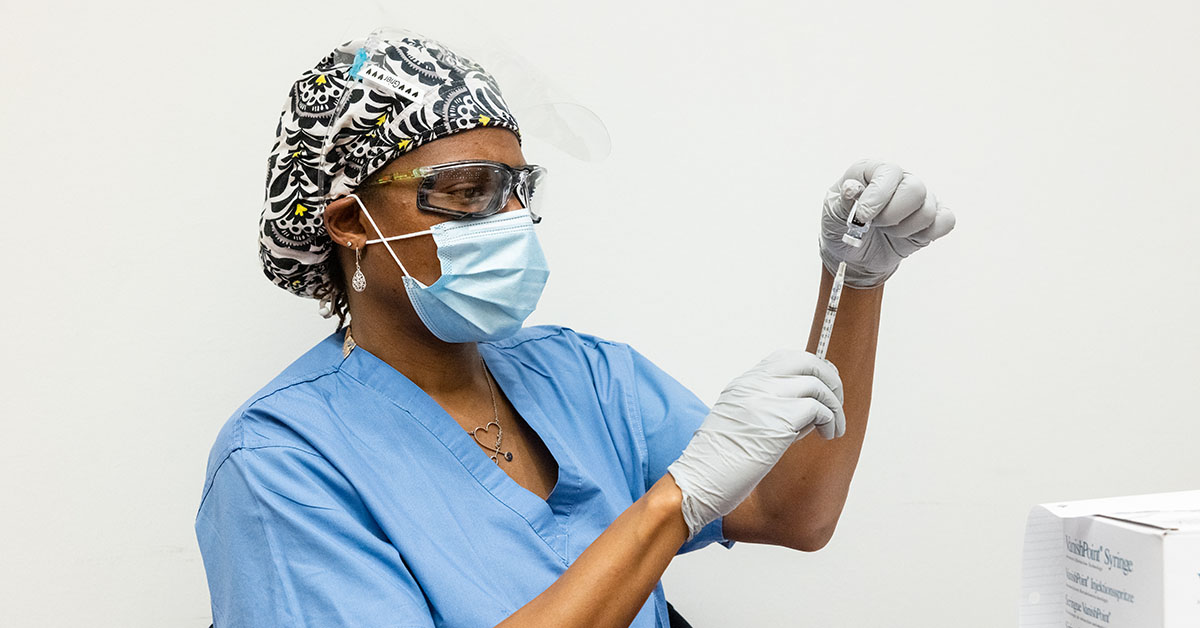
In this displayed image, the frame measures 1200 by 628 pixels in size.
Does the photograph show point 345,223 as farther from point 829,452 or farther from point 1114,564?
point 1114,564

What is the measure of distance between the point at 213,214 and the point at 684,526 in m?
0.98

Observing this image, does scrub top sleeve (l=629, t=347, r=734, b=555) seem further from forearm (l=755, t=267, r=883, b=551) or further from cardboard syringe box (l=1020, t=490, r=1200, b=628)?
cardboard syringe box (l=1020, t=490, r=1200, b=628)

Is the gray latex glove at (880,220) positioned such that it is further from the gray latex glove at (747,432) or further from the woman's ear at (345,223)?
the woman's ear at (345,223)

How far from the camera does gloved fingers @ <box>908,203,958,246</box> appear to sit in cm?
113

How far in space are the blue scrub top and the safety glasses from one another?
0.22 metres

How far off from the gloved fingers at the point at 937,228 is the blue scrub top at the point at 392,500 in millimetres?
419

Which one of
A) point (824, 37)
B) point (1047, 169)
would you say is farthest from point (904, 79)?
point (1047, 169)

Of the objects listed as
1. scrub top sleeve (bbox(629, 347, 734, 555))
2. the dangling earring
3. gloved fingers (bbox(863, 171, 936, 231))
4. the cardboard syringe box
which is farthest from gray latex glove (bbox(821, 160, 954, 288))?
the dangling earring

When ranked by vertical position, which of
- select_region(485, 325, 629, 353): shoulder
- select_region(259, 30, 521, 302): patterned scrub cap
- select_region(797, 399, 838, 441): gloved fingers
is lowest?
select_region(797, 399, 838, 441): gloved fingers

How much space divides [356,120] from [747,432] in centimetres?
58

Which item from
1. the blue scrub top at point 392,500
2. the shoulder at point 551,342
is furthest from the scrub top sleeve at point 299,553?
the shoulder at point 551,342

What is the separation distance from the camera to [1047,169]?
66.1 inches

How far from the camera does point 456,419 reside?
1188 millimetres

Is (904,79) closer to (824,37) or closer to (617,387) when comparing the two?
(824,37)
